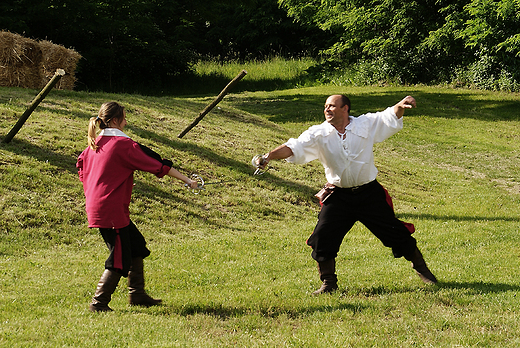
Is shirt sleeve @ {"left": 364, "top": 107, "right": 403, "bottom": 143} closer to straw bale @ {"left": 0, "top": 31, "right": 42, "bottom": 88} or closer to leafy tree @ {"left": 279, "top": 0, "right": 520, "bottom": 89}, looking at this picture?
straw bale @ {"left": 0, "top": 31, "right": 42, "bottom": 88}

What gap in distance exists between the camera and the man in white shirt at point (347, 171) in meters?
5.20

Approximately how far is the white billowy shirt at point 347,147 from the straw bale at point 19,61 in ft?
49.5

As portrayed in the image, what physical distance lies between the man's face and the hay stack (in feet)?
49.3

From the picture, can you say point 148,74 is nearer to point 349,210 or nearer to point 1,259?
point 1,259

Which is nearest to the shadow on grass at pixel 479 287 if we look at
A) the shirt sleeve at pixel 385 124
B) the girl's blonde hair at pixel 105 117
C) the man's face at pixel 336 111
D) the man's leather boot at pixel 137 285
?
the shirt sleeve at pixel 385 124

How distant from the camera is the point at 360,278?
624 centimetres

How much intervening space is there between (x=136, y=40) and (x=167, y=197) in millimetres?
21913

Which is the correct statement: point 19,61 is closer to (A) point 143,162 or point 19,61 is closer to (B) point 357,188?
(A) point 143,162

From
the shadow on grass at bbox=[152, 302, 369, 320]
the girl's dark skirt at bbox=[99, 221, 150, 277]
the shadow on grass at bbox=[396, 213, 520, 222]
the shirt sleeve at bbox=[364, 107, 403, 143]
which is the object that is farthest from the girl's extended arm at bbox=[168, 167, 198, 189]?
the shadow on grass at bbox=[396, 213, 520, 222]

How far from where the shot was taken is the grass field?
4.63 m

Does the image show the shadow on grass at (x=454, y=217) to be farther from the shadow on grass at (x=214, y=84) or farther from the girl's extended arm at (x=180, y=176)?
the shadow on grass at (x=214, y=84)

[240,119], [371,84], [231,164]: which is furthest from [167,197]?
[371,84]

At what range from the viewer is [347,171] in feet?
17.2

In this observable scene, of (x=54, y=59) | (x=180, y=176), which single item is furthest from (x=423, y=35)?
(x=180, y=176)
